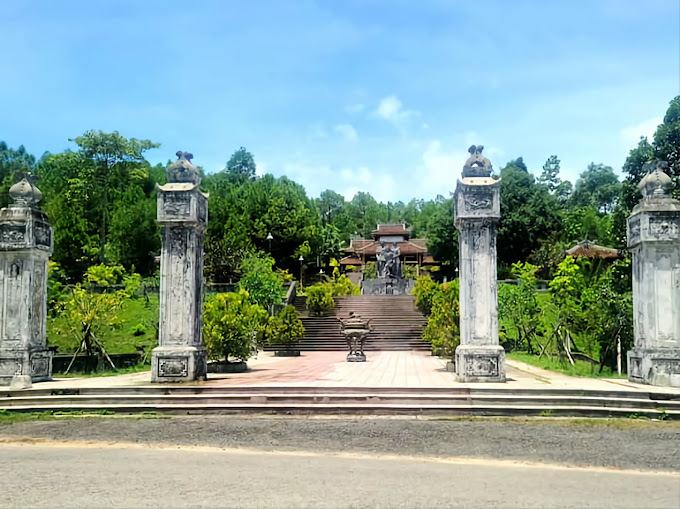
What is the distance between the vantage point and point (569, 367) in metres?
14.3

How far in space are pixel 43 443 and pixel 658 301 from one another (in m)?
9.26

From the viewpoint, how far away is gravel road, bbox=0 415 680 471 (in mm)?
6067

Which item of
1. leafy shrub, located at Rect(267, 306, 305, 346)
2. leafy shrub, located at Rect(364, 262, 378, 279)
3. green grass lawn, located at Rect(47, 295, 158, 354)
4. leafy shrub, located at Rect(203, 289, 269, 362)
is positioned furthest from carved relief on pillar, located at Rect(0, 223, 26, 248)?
leafy shrub, located at Rect(364, 262, 378, 279)

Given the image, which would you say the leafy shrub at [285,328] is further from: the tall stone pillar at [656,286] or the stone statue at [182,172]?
the tall stone pillar at [656,286]

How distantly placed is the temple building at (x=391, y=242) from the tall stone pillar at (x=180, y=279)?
4656 centimetres

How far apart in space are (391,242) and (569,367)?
45146 millimetres

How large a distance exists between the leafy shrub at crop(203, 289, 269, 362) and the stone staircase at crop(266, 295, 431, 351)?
7.36 m

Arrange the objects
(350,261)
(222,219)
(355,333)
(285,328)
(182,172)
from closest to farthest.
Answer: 1. (182,172)
2. (355,333)
3. (285,328)
4. (222,219)
5. (350,261)

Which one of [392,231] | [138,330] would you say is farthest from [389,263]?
[392,231]

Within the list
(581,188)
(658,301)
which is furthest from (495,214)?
(581,188)

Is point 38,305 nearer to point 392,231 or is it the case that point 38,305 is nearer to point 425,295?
point 425,295

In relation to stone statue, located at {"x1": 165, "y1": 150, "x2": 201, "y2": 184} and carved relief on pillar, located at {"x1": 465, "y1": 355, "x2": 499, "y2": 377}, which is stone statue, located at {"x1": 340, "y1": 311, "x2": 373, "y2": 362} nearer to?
carved relief on pillar, located at {"x1": 465, "y1": 355, "x2": 499, "y2": 377}

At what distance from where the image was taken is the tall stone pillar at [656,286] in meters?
9.91

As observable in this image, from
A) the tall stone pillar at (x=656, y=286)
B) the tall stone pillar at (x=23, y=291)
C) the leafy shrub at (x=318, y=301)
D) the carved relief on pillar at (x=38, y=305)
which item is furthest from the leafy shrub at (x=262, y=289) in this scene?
the tall stone pillar at (x=656, y=286)
